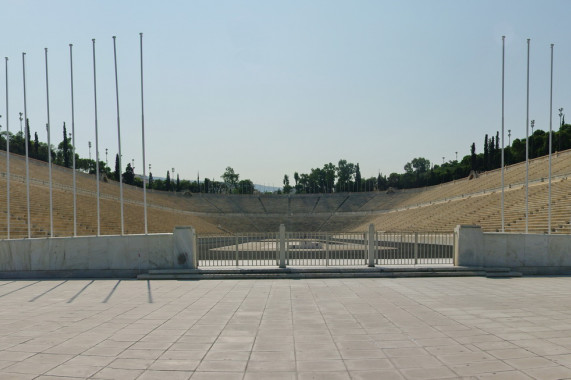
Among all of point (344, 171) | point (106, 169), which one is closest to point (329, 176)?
point (344, 171)

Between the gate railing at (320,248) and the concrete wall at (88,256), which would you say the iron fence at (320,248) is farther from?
the concrete wall at (88,256)

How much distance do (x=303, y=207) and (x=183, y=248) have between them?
2680 inches

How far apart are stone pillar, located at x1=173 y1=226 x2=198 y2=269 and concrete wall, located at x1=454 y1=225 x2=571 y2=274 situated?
34.4 feet

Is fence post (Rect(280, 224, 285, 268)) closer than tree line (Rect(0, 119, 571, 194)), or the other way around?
fence post (Rect(280, 224, 285, 268))

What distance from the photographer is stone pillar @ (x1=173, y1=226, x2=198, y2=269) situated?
1462 centimetres

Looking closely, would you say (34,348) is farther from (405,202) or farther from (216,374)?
(405,202)

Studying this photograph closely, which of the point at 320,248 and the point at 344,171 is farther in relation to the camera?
the point at 344,171

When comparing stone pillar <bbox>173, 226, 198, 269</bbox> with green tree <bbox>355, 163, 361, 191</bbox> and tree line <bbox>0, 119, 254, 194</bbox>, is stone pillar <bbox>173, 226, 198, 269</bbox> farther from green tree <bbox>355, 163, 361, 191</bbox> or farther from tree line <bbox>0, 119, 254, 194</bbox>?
green tree <bbox>355, 163, 361, 191</bbox>

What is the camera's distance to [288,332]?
7168mm

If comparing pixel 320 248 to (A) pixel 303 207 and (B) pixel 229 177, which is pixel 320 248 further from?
(B) pixel 229 177

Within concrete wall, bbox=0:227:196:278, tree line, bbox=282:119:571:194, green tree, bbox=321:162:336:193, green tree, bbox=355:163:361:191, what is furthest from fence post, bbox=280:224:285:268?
green tree, bbox=321:162:336:193

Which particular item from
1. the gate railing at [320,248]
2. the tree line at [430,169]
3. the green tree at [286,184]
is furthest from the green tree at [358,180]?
the gate railing at [320,248]

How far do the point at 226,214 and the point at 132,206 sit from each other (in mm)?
22437

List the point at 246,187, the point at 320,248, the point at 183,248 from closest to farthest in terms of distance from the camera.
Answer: the point at 183,248
the point at 320,248
the point at 246,187
